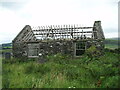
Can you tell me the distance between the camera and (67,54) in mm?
21391

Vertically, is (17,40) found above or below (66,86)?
above

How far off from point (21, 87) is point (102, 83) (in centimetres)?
347

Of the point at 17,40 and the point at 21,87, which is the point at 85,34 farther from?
the point at 21,87

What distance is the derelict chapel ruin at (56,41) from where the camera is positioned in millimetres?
21531

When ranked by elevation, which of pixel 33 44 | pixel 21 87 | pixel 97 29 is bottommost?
pixel 21 87

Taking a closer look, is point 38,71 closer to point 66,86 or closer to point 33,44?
point 66,86

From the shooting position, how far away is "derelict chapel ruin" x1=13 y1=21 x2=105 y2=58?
2153 centimetres

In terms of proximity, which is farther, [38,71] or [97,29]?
[97,29]

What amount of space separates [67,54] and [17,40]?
6479 millimetres

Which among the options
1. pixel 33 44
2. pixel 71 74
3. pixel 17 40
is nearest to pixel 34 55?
pixel 33 44

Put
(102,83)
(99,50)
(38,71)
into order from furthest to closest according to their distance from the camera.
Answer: (99,50)
(38,71)
(102,83)

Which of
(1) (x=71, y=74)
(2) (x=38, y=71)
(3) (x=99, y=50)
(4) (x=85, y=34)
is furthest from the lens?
(4) (x=85, y=34)

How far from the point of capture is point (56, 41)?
2170cm

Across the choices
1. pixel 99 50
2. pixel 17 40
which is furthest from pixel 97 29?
pixel 17 40
